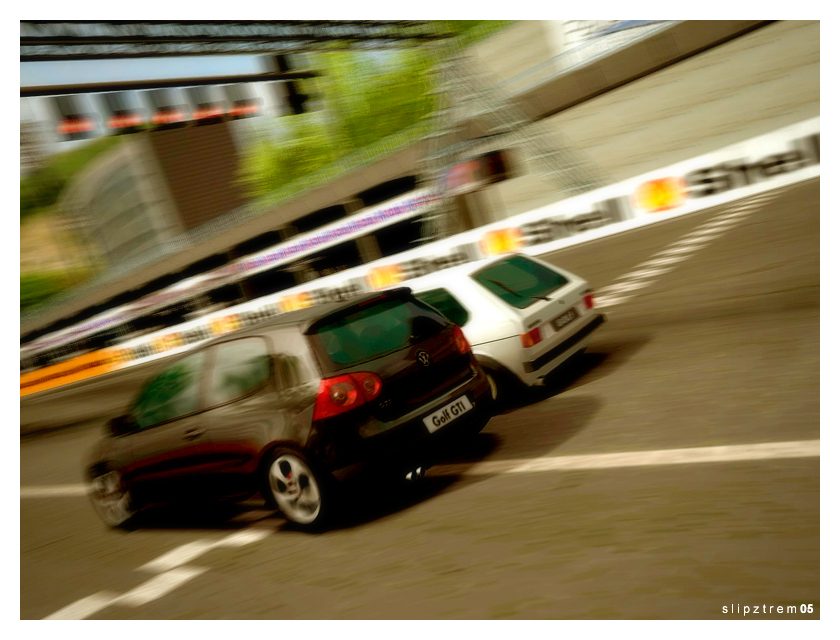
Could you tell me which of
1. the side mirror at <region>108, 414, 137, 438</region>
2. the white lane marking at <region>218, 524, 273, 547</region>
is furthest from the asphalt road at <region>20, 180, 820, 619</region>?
the side mirror at <region>108, 414, 137, 438</region>

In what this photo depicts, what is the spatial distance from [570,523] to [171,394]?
10.2 feet

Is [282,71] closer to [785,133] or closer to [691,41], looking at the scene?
[691,41]

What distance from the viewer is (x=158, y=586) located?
5094mm

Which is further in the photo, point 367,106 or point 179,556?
point 367,106

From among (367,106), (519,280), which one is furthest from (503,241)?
(519,280)

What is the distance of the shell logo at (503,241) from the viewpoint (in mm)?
16469

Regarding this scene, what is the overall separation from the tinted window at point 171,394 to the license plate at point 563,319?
298 centimetres

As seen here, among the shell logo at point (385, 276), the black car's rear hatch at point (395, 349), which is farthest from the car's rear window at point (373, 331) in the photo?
the shell logo at point (385, 276)

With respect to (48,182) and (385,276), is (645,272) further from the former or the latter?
(385,276)

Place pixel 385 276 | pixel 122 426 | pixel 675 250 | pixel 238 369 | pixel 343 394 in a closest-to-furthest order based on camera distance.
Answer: pixel 343 394, pixel 238 369, pixel 122 426, pixel 675 250, pixel 385 276

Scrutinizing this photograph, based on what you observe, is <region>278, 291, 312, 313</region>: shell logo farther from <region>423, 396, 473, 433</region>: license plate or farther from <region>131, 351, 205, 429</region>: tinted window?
<region>423, 396, 473, 433</region>: license plate

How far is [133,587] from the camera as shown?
5191 mm
